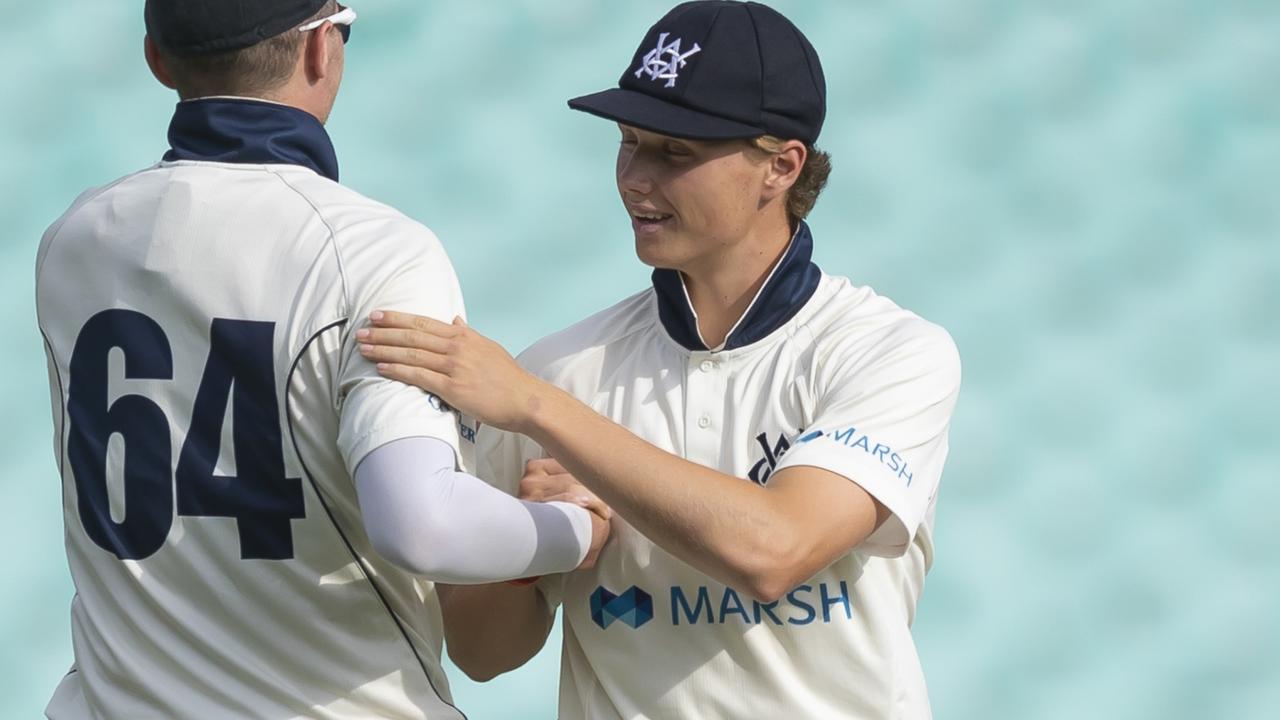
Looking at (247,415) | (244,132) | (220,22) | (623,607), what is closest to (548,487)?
(623,607)

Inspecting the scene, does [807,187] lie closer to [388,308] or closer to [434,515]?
[388,308]

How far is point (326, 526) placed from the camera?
67.1 inches

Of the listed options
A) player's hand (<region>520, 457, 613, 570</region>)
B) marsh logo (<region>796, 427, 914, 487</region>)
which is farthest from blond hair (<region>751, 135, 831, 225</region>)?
player's hand (<region>520, 457, 613, 570</region>)

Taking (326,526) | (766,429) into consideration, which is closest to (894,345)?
(766,429)

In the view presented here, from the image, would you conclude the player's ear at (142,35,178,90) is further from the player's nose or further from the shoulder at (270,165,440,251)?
the player's nose

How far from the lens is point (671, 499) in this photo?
1823mm

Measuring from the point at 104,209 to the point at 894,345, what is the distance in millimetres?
922

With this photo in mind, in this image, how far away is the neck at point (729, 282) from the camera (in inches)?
84.5

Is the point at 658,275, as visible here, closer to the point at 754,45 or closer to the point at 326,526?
the point at 754,45

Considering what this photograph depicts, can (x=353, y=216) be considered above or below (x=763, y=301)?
below

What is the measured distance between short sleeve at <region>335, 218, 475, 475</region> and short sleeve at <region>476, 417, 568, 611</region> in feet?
1.47

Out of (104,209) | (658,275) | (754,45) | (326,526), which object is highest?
(754,45)

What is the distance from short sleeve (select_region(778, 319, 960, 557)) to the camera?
1.93 meters

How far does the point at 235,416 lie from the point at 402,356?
0.18 metres
